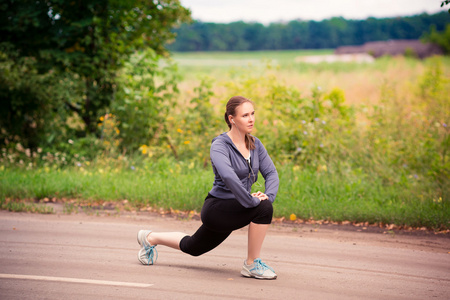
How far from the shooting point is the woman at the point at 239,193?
5.45 metres

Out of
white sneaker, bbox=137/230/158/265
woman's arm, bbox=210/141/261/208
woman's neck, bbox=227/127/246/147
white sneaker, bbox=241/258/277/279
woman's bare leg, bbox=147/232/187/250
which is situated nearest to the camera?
woman's arm, bbox=210/141/261/208

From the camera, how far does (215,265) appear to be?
254 inches

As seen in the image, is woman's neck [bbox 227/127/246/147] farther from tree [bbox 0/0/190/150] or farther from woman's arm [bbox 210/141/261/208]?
tree [bbox 0/0/190/150]

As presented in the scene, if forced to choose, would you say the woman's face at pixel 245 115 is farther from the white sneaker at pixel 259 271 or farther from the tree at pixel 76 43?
the tree at pixel 76 43

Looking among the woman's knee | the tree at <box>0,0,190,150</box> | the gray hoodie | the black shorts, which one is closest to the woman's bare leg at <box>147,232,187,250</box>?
the black shorts

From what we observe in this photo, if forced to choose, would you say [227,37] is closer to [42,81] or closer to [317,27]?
[317,27]

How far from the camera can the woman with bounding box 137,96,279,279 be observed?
545 centimetres

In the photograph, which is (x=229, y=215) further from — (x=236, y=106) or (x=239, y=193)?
(x=236, y=106)

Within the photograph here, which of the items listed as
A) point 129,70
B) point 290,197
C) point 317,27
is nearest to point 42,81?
point 129,70

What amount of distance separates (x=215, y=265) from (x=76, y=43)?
9671 mm

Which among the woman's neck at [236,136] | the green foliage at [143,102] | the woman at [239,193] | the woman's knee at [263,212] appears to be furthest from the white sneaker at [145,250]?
the green foliage at [143,102]

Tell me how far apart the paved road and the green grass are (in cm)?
63

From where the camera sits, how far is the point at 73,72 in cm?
1434

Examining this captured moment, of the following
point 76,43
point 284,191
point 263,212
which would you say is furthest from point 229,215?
point 76,43
